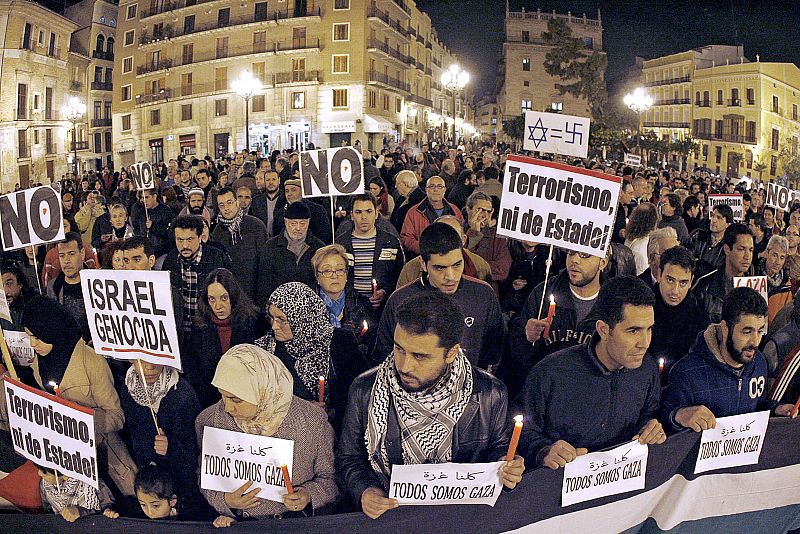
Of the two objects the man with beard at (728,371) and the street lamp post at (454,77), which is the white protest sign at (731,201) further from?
the street lamp post at (454,77)

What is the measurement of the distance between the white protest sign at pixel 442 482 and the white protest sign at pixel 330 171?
164 inches

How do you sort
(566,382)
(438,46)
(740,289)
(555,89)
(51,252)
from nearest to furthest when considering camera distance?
(566,382) → (740,289) → (51,252) → (438,46) → (555,89)

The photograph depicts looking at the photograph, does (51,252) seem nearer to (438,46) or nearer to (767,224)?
(767,224)

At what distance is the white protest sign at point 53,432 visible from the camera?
9.41 ft

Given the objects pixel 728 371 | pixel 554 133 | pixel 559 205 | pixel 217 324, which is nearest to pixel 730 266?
pixel 559 205

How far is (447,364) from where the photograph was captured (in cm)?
286

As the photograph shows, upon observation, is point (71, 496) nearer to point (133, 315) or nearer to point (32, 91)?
point (133, 315)

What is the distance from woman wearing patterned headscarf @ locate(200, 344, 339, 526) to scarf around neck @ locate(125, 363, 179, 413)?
39 cm

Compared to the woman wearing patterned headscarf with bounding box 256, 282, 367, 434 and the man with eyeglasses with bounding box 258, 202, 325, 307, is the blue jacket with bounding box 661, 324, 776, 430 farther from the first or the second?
the man with eyeglasses with bounding box 258, 202, 325, 307

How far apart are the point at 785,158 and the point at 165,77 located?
50.0 feet

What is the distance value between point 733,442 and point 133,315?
2.72 m

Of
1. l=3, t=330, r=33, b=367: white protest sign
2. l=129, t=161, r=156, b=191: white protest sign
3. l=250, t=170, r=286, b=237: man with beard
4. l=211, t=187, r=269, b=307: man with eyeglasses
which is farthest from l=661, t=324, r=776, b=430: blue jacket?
l=129, t=161, r=156, b=191: white protest sign

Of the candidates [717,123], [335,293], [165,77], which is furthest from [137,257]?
[717,123]

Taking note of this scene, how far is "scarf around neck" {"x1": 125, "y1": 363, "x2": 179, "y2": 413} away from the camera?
3.31 meters
